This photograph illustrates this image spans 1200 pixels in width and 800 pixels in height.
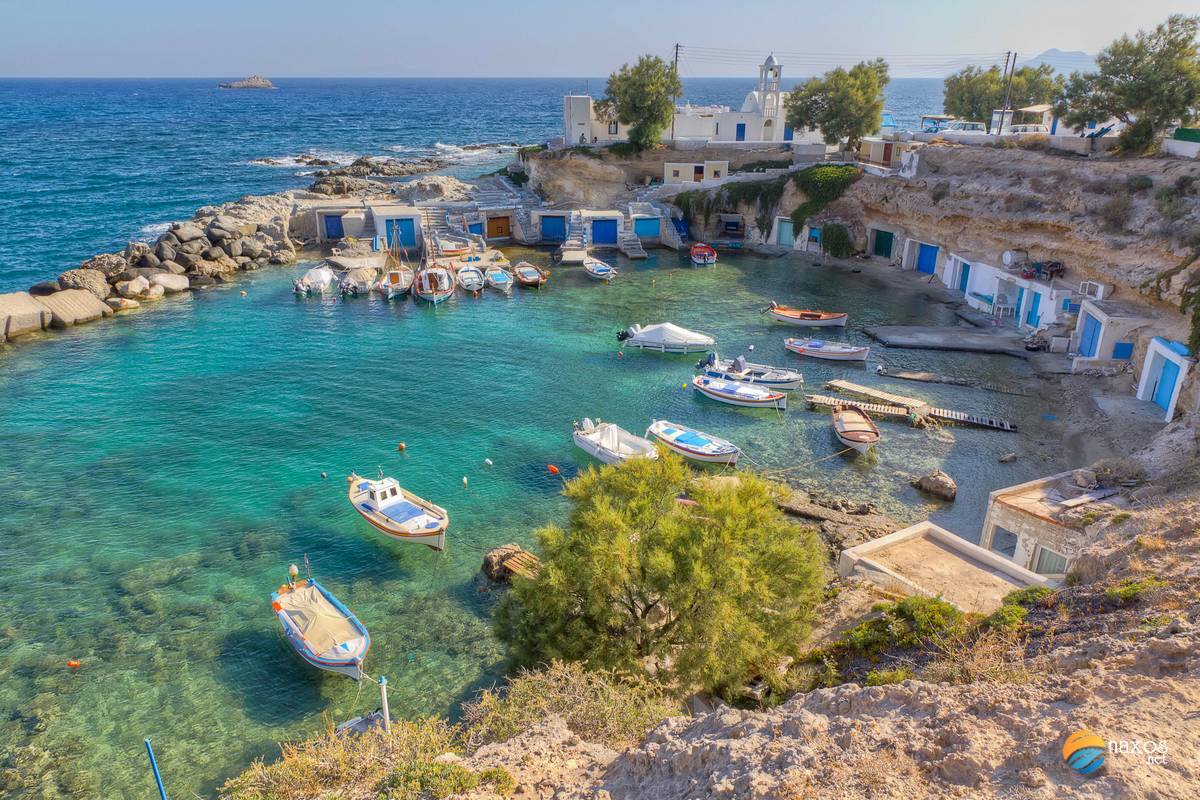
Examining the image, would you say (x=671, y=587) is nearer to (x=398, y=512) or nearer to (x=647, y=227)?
(x=398, y=512)

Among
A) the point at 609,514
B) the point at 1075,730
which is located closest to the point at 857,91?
the point at 609,514

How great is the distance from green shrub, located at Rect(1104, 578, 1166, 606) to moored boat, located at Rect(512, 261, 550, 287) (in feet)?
163

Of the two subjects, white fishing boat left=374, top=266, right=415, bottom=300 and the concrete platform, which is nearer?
the concrete platform

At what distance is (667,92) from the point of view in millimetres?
78750

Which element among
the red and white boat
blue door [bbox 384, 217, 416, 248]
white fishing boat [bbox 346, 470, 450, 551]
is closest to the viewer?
white fishing boat [bbox 346, 470, 450, 551]

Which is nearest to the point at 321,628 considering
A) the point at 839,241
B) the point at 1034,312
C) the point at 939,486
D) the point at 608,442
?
the point at 608,442

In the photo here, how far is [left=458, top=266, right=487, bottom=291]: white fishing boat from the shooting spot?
2350 inches

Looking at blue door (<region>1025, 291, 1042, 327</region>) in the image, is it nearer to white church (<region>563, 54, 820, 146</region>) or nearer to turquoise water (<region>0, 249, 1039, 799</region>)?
turquoise water (<region>0, 249, 1039, 799</region>)

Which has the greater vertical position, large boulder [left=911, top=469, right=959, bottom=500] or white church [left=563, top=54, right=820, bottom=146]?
white church [left=563, top=54, right=820, bottom=146]

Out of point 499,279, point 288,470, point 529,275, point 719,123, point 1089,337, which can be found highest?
point 719,123

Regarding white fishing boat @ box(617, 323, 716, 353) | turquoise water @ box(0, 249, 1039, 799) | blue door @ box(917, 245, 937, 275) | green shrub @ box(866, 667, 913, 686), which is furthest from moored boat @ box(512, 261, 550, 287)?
green shrub @ box(866, 667, 913, 686)

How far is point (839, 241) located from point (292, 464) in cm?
5105

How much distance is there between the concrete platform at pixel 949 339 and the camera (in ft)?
150

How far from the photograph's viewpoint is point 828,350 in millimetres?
45562
